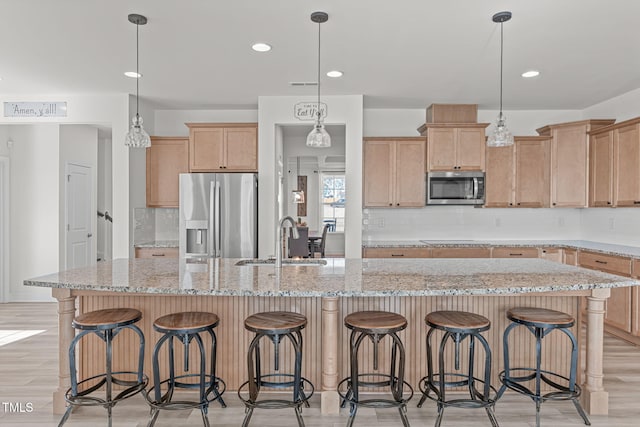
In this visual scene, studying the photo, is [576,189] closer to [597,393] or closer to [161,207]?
[597,393]

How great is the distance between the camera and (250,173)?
4.98 m

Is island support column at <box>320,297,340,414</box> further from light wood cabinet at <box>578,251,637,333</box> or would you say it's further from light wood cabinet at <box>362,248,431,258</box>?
light wood cabinet at <box>578,251,637,333</box>

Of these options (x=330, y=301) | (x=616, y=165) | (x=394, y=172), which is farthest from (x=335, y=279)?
(x=616, y=165)

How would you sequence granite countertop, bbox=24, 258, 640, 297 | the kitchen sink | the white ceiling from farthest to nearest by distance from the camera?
the kitchen sink
the white ceiling
granite countertop, bbox=24, 258, 640, 297

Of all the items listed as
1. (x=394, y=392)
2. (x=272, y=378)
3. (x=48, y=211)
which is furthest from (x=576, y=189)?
(x=48, y=211)

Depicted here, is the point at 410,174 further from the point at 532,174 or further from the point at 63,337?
the point at 63,337

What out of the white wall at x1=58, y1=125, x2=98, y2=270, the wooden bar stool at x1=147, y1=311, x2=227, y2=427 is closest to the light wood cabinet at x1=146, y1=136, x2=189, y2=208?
the white wall at x1=58, y1=125, x2=98, y2=270

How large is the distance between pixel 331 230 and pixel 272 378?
14.1 ft

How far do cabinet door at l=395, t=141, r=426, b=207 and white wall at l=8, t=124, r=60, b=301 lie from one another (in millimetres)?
4622

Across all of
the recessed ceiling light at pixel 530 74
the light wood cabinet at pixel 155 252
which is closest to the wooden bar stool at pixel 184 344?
the light wood cabinet at pixel 155 252

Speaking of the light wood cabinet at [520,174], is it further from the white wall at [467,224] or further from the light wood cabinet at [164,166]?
the light wood cabinet at [164,166]

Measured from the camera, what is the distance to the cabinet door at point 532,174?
511 cm

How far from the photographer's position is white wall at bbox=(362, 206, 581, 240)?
549cm

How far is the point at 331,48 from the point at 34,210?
4772 mm
